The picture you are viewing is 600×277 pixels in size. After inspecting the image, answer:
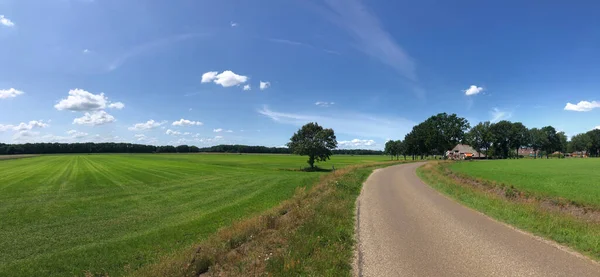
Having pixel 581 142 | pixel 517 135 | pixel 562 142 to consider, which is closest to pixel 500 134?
pixel 517 135

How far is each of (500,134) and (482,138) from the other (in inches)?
329

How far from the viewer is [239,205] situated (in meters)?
21.3

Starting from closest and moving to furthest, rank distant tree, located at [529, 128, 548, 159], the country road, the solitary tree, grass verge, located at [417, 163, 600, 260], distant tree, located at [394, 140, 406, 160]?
the country road
grass verge, located at [417, 163, 600, 260]
the solitary tree
distant tree, located at [394, 140, 406, 160]
distant tree, located at [529, 128, 548, 159]

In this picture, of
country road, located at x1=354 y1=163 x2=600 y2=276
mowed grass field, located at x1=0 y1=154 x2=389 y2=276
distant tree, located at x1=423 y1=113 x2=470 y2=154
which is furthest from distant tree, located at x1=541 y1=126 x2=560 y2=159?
country road, located at x1=354 y1=163 x2=600 y2=276

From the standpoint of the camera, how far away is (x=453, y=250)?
8164 mm

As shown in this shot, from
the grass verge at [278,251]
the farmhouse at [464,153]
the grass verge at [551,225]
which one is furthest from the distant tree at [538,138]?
the grass verge at [278,251]

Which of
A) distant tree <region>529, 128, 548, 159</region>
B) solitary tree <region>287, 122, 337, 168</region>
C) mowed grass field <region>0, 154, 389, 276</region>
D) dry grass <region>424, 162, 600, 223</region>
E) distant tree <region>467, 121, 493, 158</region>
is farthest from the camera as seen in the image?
distant tree <region>529, 128, 548, 159</region>

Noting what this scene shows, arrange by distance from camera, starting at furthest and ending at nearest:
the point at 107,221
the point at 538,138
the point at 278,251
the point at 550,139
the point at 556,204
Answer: the point at 550,139 → the point at 538,138 → the point at 556,204 → the point at 107,221 → the point at 278,251

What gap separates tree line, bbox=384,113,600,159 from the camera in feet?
386

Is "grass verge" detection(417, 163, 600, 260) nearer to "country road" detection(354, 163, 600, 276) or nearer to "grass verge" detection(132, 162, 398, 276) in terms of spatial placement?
"country road" detection(354, 163, 600, 276)

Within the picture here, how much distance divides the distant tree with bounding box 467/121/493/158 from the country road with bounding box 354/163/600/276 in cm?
13691

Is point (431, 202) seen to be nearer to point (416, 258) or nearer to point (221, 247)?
point (416, 258)

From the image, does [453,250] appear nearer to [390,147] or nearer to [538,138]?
[390,147]

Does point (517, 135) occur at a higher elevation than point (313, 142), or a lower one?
higher
